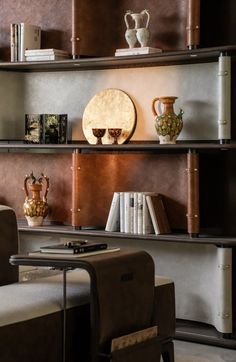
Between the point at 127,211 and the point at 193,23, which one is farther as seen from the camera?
the point at 127,211

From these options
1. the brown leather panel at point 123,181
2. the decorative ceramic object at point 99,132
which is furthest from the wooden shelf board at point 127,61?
the brown leather panel at point 123,181

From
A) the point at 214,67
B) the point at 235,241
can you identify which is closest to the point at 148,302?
the point at 235,241

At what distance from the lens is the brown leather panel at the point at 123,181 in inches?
178

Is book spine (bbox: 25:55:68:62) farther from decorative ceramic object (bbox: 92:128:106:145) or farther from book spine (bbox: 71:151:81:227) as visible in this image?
book spine (bbox: 71:151:81:227)

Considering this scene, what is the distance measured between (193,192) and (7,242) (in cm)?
150

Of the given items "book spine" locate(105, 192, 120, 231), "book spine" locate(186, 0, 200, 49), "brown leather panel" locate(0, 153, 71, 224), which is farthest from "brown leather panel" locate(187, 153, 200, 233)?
"brown leather panel" locate(0, 153, 71, 224)

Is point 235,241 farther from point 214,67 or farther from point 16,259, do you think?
point 16,259

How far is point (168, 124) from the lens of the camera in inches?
169

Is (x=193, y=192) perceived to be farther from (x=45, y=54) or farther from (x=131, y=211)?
(x=45, y=54)

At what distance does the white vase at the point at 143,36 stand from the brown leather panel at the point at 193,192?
766 mm

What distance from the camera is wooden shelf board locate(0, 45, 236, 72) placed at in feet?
13.6

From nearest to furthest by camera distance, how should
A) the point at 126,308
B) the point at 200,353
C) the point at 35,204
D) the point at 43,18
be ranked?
the point at 126,308 → the point at 200,353 → the point at 35,204 → the point at 43,18

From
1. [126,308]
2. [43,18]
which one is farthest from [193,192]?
[43,18]

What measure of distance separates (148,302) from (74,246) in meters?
Answer: 0.40
